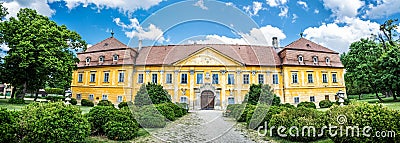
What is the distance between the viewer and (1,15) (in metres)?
19.3

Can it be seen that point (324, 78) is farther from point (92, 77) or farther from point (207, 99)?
point (92, 77)

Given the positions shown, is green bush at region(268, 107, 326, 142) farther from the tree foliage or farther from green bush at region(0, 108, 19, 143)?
the tree foliage

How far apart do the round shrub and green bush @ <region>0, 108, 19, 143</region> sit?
6.62 feet

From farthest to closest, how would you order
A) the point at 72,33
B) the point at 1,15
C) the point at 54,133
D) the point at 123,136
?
the point at 72,33
the point at 1,15
the point at 123,136
the point at 54,133

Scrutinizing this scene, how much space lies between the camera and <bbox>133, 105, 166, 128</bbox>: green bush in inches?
347

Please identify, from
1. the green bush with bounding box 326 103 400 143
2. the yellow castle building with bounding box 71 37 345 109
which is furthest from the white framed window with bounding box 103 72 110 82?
the green bush with bounding box 326 103 400 143

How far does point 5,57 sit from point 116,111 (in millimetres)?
16295

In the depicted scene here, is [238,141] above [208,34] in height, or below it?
below

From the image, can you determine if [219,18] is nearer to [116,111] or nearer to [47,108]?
[116,111]

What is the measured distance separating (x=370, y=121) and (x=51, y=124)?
23.1 feet

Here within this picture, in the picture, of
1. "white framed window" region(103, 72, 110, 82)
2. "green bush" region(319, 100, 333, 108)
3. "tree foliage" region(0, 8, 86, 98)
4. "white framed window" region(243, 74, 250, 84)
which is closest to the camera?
"white framed window" region(243, 74, 250, 84)

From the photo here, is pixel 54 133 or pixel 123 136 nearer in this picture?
pixel 54 133

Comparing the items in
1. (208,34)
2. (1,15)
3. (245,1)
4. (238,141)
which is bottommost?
(238,141)

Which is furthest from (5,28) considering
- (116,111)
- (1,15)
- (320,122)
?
(320,122)
